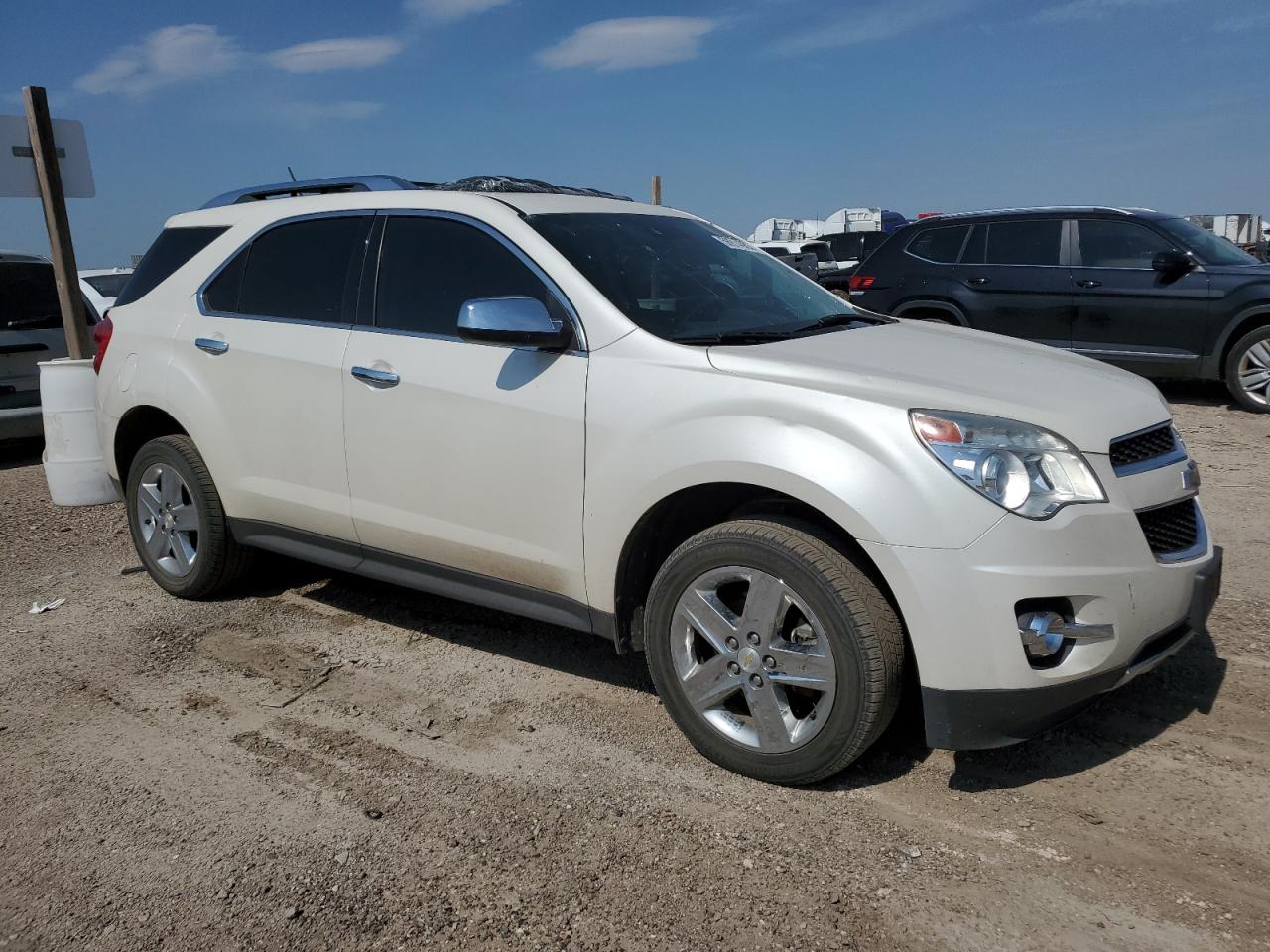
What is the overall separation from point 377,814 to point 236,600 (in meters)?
2.32

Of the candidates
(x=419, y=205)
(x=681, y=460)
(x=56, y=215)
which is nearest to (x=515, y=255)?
(x=419, y=205)

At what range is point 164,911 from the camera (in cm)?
269

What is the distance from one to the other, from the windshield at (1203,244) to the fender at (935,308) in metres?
1.84

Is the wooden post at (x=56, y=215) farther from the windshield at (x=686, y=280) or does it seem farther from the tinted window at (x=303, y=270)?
the windshield at (x=686, y=280)

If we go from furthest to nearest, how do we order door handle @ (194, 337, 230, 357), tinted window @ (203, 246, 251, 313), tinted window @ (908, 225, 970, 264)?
1. tinted window @ (908, 225, 970, 264)
2. tinted window @ (203, 246, 251, 313)
3. door handle @ (194, 337, 230, 357)

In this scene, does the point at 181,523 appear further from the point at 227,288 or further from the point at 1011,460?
the point at 1011,460

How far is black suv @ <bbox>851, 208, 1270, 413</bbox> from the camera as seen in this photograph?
9.09 meters

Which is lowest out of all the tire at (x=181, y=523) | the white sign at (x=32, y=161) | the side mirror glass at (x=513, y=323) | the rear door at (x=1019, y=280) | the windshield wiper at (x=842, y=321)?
the tire at (x=181, y=523)

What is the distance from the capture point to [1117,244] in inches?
376

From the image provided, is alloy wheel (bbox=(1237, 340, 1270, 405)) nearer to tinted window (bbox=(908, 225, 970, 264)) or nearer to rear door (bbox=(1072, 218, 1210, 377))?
rear door (bbox=(1072, 218, 1210, 377))

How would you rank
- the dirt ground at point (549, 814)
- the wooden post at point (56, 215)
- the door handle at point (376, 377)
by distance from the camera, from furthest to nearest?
the wooden post at point (56, 215), the door handle at point (376, 377), the dirt ground at point (549, 814)

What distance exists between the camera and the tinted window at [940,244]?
1031 centimetres

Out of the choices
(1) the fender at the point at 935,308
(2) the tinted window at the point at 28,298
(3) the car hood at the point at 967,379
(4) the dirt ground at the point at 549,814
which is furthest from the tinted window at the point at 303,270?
(1) the fender at the point at 935,308

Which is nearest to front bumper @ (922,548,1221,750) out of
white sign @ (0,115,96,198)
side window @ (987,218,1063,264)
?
white sign @ (0,115,96,198)
